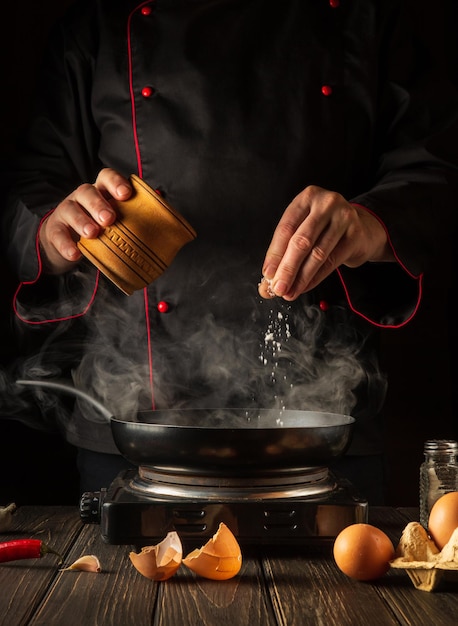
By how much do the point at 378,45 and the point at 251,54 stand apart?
307 millimetres

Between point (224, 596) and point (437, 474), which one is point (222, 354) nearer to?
point (437, 474)

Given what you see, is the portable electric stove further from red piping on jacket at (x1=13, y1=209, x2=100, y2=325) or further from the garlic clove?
red piping on jacket at (x1=13, y1=209, x2=100, y2=325)

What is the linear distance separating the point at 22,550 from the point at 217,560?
0.30m

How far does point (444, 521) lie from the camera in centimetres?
120

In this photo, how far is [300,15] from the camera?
78.3 inches

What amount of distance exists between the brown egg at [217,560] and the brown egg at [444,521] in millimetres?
286

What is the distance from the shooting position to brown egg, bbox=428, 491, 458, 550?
46.9 inches

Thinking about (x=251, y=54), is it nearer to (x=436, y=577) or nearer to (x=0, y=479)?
(x=436, y=577)

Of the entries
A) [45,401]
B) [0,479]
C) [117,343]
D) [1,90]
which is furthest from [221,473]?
[1,90]

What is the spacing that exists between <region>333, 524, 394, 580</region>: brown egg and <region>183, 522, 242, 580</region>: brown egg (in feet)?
0.47

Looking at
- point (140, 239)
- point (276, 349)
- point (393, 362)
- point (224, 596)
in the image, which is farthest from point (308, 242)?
point (393, 362)

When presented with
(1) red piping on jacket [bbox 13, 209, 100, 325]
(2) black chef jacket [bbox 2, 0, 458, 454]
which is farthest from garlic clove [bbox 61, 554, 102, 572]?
(1) red piping on jacket [bbox 13, 209, 100, 325]

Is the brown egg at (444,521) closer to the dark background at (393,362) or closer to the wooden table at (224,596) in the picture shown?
the wooden table at (224,596)

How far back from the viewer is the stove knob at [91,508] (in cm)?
133
